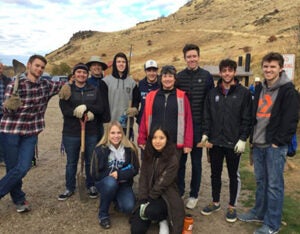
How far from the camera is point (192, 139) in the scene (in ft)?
15.9

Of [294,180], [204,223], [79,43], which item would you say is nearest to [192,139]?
[204,223]

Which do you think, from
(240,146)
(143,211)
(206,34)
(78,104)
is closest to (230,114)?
(240,146)

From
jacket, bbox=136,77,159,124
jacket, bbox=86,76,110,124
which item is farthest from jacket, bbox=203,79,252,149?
jacket, bbox=86,76,110,124

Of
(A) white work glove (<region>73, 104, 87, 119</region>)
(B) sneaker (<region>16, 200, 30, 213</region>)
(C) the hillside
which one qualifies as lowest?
(B) sneaker (<region>16, 200, 30, 213</region>)

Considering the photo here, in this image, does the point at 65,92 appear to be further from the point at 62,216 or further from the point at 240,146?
the point at 240,146

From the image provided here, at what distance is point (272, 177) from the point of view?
4.17 metres

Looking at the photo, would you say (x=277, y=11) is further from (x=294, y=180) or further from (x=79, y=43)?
(x=294, y=180)

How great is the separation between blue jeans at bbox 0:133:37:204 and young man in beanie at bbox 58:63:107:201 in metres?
0.63

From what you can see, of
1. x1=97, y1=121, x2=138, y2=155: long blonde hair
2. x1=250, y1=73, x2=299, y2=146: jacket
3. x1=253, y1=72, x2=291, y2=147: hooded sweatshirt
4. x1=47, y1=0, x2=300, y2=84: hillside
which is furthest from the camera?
x1=47, y1=0, x2=300, y2=84: hillside

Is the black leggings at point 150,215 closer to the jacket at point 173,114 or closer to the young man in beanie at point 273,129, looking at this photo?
the jacket at point 173,114

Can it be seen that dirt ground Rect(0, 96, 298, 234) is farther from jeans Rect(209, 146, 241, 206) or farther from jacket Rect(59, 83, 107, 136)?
jacket Rect(59, 83, 107, 136)

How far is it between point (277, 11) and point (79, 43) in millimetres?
63207

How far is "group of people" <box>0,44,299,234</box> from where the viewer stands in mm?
4184

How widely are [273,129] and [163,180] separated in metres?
1.50
